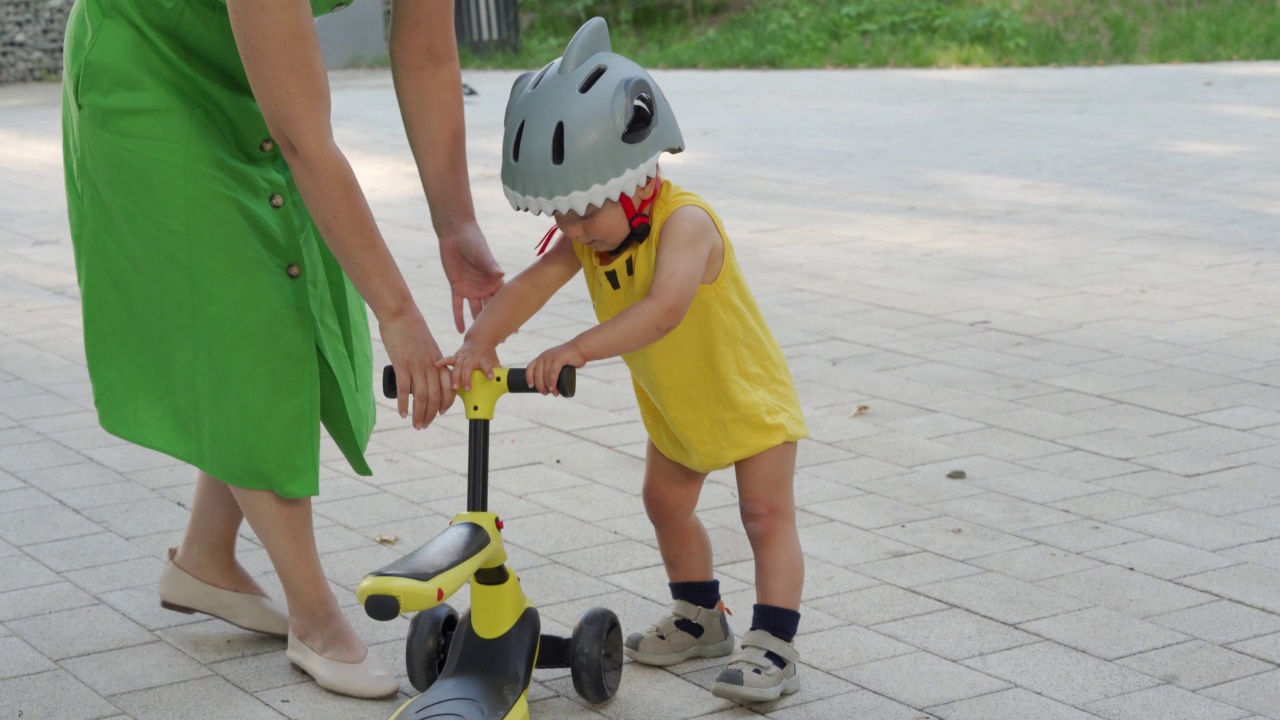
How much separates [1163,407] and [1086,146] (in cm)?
615

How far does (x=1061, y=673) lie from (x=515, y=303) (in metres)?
1.30

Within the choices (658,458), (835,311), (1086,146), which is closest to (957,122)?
(1086,146)

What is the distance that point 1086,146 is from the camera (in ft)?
34.9

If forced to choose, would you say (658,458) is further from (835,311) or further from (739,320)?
(835,311)

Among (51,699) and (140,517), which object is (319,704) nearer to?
(51,699)

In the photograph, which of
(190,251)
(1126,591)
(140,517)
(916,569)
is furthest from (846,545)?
(140,517)

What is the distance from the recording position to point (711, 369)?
2975 mm

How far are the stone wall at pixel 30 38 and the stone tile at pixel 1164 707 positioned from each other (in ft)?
63.5

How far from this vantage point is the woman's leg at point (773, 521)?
119 inches

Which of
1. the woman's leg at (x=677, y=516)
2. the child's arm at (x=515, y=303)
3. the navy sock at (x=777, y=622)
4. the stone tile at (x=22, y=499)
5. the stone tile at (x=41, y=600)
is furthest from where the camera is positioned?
the stone tile at (x=22, y=499)

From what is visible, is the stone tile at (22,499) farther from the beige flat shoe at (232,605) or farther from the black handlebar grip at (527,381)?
the black handlebar grip at (527,381)

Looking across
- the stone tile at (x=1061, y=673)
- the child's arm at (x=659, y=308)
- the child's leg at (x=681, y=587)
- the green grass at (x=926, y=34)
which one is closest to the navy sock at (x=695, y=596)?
the child's leg at (x=681, y=587)

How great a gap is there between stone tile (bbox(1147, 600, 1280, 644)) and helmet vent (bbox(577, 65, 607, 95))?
1.68 m

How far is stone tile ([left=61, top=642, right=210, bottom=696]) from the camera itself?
124 inches
